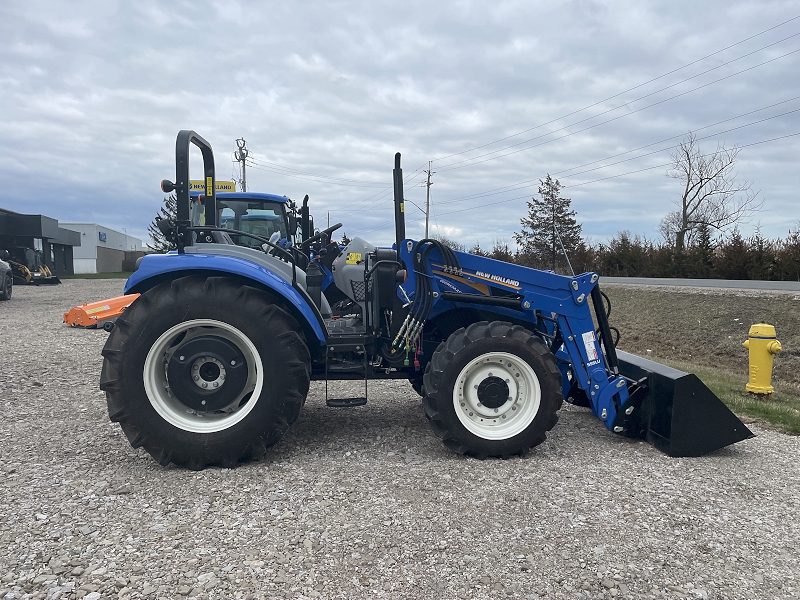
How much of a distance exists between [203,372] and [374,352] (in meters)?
1.17

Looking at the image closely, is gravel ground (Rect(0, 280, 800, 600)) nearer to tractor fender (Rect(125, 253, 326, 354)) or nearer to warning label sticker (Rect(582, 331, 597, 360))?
warning label sticker (Rect(582, 331, 597, 360))

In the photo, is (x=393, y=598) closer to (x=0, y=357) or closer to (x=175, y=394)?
(x=175, y=394)

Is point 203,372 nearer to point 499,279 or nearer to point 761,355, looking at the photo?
point 499,279

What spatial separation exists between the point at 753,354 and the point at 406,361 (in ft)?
12.4

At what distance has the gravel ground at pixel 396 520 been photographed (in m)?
2.31

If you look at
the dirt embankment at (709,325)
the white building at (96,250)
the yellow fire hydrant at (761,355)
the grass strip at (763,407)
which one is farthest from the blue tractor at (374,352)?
the white building at (96,250)

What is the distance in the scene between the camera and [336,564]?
95.6 inches

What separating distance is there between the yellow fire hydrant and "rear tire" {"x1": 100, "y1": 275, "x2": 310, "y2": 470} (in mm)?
4534

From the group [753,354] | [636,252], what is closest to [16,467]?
[753,354]

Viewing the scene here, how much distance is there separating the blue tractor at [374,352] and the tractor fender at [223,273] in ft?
0.03

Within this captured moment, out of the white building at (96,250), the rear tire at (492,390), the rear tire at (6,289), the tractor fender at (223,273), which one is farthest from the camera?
the white building at (96,250)

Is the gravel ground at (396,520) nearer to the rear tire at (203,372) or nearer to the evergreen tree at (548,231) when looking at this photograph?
the rear tire at (203,372)

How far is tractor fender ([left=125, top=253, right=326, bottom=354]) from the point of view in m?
3.53

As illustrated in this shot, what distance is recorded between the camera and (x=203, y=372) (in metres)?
3.56
